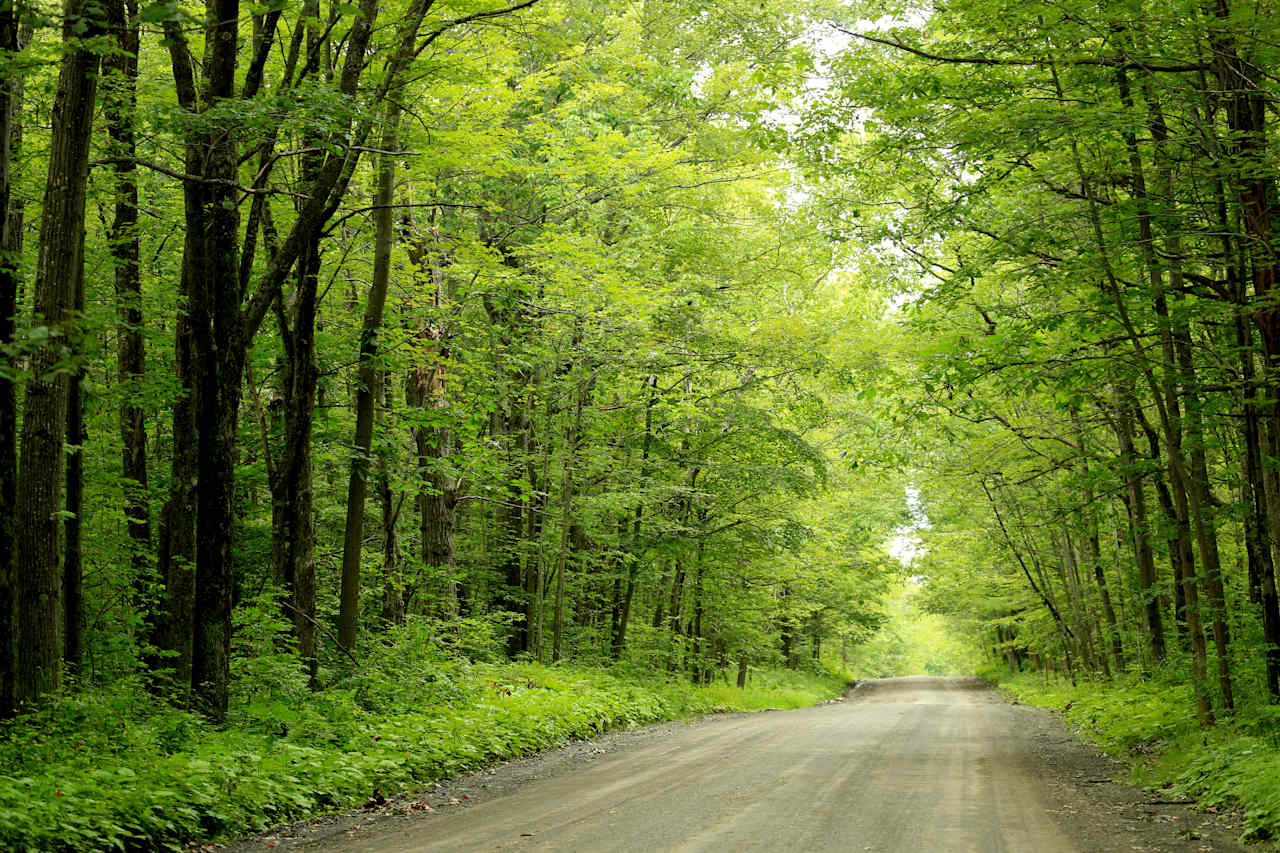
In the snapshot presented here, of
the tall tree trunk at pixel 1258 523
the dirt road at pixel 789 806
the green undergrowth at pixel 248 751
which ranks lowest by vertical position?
the dirt road at pixel 789 806

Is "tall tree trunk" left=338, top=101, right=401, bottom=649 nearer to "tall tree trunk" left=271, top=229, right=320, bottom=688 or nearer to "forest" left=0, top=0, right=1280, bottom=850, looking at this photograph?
"forest" left=0, top=0, right=1280, bottom=850

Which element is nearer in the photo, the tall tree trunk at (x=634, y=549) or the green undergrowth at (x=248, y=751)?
the green undergrowth at (x=248, y=751)

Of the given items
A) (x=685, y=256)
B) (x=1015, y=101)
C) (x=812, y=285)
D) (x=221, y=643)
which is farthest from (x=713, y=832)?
(x=812, y=285)

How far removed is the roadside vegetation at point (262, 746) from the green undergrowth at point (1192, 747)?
7140 mm

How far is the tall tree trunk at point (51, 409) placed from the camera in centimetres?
710

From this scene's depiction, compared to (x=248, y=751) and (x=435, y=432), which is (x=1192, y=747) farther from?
(x=435, y=432)

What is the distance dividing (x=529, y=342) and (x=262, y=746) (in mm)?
11056

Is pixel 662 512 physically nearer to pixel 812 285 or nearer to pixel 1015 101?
pixel 812 285

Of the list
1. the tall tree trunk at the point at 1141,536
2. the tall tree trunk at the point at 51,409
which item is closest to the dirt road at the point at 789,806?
the tall tree trunk at the point at 51,409

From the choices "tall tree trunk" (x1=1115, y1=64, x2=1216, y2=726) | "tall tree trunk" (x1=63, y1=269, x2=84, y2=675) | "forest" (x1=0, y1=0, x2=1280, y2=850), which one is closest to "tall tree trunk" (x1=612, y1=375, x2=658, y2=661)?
"forest" (x1=0, y1=0, x2=1280, y2=850)

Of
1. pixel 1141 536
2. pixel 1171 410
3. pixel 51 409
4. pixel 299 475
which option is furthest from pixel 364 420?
pixel 1141 536

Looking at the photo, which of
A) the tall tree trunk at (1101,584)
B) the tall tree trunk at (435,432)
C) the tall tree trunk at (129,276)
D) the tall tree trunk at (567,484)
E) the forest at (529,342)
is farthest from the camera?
the tall tree trunk at (1101,584)

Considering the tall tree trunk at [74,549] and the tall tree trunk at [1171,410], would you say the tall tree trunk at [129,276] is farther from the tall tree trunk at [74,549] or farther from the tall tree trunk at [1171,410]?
the tall tree trunk at [1171,410]

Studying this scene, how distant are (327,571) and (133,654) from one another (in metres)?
5.08
